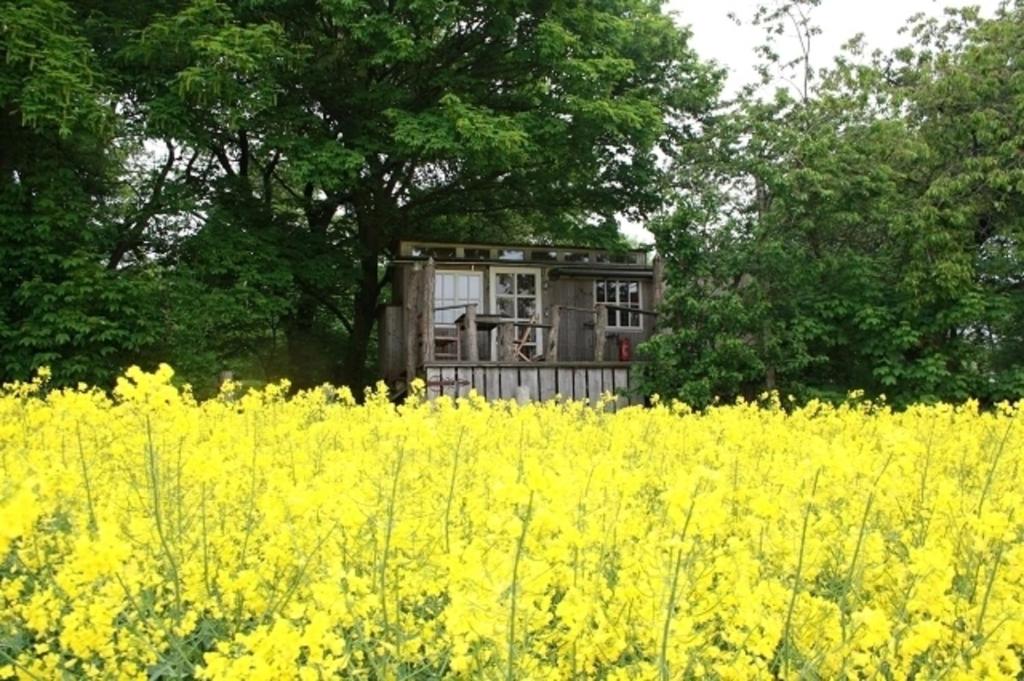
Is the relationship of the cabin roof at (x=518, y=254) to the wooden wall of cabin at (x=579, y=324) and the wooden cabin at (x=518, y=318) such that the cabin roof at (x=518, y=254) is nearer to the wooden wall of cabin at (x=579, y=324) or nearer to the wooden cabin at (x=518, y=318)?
the wooden cabin at (x=518, y=318)

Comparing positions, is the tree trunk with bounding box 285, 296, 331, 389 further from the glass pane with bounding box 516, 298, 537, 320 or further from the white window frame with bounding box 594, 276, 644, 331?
the white window frame with bounding box 594, 276, 644, 331

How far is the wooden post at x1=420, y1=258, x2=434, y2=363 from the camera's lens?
16.4 m

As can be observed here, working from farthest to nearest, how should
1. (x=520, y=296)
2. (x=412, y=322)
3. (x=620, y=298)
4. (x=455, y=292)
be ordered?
(x=620, y=298)
(x=520, y=296)
(x=455, y=292)
(x=412, y=322)

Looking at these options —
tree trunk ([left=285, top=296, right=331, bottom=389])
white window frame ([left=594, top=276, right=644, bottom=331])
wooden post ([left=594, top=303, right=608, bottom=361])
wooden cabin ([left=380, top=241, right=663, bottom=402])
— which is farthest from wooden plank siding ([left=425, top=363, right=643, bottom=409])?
tree trunk ([left=285, top=296, right=331, bottom=389])

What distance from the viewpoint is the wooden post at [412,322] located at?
56.4ft

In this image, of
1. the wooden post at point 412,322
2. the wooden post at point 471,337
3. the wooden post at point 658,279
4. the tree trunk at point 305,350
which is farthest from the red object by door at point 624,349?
the tree trunk at point 305,350

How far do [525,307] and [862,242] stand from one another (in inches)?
249

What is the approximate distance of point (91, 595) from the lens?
2.90 metres

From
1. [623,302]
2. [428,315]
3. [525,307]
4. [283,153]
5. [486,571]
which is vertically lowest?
[486,571]

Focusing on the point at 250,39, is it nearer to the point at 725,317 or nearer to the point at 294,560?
the point at 725,317

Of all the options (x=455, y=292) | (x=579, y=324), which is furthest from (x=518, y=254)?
(x=579, y=324)

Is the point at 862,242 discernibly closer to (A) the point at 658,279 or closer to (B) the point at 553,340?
(A) the point at 658,279

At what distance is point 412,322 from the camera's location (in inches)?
691

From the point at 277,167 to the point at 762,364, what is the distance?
443 inches
